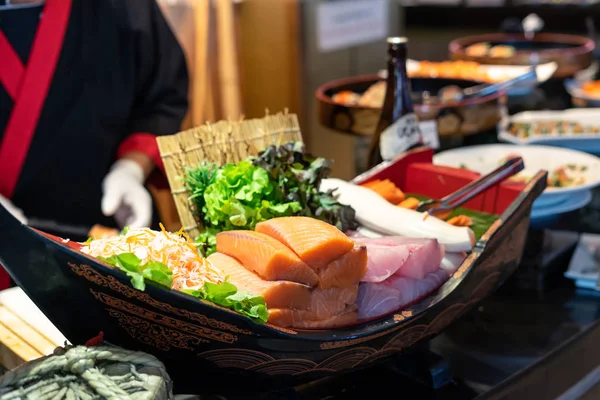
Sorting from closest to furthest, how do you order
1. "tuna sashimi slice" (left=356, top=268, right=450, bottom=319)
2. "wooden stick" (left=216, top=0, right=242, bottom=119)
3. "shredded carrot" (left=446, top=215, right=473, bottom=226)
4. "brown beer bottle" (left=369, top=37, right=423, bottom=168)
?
"tuna sashimi slice" (left=356, top=268, right=450, bottom=319) < "shredded carrot" (left=446, top=215, right=473, bottom=226) < "brown beer bottle" (left=369, top=37, right=423, bottom=168) < "wooden stick" (left=216, top=0, right=242, bottom=119)

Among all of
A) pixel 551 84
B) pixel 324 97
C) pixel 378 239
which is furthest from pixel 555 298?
pixel 551 84

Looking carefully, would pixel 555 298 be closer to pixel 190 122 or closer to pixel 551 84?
pixel 551 84

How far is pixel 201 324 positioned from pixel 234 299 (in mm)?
53

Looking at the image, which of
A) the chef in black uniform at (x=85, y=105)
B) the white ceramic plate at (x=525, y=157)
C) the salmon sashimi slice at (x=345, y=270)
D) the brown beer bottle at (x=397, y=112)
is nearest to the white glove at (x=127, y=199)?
the chef in black uniform at (x=85, y=105)

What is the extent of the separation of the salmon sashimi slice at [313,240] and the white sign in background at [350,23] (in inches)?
137

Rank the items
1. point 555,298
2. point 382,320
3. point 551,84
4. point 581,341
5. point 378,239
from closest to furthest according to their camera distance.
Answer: point 382,320, point 378,239, point 581,341, point 555,298, point 551,84

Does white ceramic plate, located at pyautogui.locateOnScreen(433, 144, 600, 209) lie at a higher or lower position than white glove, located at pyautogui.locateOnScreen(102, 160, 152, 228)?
higher

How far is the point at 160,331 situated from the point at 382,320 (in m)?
0.33

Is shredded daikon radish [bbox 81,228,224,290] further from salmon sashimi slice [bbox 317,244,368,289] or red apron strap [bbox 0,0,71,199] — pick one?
red apron strap [bbox 0,0,71,199]

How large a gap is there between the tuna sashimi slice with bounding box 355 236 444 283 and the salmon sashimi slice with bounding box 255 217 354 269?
0.09 m

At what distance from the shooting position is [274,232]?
1.04 m

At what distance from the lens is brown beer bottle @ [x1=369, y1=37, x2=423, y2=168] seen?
1.64m

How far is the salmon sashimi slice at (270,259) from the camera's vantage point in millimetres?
956

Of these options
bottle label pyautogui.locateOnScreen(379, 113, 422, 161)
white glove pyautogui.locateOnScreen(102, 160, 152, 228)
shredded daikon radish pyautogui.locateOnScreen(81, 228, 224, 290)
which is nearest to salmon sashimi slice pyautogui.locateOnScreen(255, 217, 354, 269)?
shredded daikon radish pyautogui.locateOnScreen(81, 228, 224, 290)
